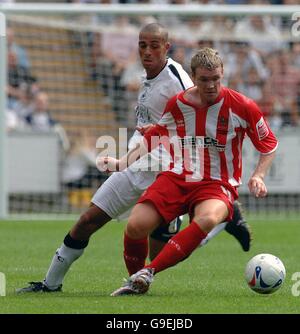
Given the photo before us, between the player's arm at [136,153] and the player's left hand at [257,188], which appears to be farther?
the player's arm at [136,153]

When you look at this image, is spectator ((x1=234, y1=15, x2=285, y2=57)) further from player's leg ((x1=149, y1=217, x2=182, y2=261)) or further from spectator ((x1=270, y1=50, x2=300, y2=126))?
player's leg ((x1=149, y1=217, x2=182, y2=261))

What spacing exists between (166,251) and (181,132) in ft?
3.27

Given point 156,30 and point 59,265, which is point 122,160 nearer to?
point 59,265

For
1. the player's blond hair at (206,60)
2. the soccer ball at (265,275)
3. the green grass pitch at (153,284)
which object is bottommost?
the green grass pitch at (153,284)

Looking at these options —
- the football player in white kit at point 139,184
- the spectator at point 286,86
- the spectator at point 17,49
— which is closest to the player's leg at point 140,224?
the football player in white kit at point 139,184

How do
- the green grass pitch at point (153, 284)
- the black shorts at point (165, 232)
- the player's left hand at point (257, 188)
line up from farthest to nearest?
the black shorts at point (165, 232) < the player's left hand at point (257, 188) < the green grass pitch at point (153, 284)

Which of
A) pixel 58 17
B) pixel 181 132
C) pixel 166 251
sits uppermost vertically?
pixel 58 17

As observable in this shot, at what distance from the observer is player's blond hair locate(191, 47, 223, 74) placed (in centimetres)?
768

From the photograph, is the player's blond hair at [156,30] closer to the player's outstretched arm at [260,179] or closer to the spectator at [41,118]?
the player's outstretched arm at [260,179]

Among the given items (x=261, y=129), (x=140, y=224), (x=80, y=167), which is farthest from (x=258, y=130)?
(x=80, y=167)

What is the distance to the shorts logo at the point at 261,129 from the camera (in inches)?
314
